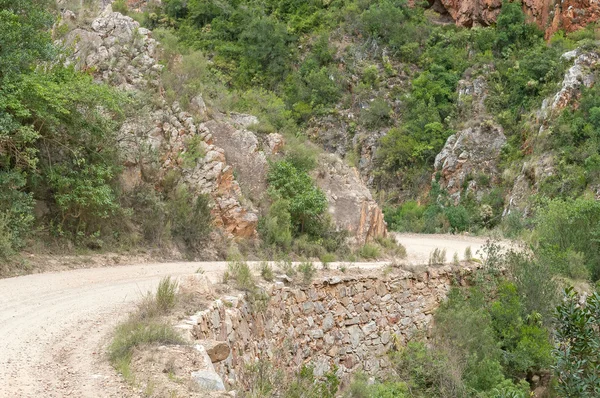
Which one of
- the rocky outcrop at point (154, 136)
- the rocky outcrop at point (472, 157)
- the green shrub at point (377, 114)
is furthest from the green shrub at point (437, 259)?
the green shrub at point (377, 114)

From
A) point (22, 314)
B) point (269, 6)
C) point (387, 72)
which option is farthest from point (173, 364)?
point (269, 6)

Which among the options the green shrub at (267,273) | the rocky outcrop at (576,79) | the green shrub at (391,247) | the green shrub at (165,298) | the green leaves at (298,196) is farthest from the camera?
the rocky outcrop at (576,79)

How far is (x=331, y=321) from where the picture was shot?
507 inches

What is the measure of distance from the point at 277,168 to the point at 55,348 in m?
11.4

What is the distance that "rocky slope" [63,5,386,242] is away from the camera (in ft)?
52.0

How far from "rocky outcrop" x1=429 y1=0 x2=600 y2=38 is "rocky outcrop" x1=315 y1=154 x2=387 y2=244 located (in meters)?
24.4

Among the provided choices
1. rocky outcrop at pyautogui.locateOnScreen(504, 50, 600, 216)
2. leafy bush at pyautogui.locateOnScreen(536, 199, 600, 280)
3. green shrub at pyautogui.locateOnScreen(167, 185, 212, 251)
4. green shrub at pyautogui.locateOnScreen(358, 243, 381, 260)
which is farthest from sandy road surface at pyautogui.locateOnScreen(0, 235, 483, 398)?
rocky outcrop at pyautogui.locateOnScreen(504, 50, 600, 216)

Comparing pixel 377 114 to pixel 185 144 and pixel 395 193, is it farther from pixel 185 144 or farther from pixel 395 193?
pixel 185 144

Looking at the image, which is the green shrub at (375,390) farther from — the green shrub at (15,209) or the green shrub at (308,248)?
the green shrub at (15,209)

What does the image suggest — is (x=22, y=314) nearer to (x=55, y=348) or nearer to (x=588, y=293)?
(x=55, y=348)

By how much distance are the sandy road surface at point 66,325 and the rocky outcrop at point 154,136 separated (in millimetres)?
3174

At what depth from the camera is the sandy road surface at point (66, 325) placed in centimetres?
603

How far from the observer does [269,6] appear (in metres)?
44.9

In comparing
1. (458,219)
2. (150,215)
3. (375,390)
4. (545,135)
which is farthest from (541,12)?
(375,390)
